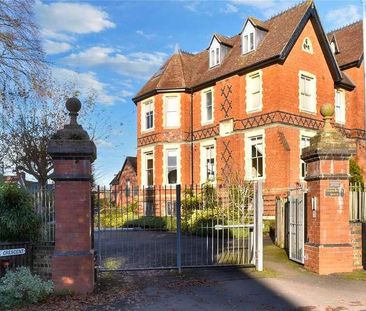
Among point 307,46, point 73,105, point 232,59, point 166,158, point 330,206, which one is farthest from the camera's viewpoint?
point 166,158

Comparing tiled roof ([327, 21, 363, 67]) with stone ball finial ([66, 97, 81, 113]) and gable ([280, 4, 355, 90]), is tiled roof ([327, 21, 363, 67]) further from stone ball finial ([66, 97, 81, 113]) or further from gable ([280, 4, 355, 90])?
stone ball finial ([66, 97, 81, 113])

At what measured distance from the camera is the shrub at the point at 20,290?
7341 mm

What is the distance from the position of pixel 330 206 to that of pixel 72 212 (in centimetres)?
537

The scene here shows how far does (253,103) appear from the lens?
75.3 feet

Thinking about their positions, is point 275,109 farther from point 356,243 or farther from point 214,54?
point 356,243

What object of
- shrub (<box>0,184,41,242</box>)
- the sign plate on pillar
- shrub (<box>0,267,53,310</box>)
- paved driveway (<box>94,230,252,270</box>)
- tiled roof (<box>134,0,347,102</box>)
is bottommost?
paved driveway (<box>94,230,252,270</box>)

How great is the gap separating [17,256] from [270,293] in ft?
15.2

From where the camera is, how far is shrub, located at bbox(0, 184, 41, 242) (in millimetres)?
8445

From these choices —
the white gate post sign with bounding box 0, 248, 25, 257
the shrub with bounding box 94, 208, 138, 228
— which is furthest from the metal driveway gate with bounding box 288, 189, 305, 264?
the white gate post sign with bounding box 0, 248, 25, 257

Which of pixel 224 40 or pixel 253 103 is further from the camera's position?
pixel 224 40

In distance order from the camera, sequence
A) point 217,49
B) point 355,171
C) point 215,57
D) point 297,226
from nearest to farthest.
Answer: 1. point 297,226
2. point 355,171
3. point 217,49
4. point 215,57

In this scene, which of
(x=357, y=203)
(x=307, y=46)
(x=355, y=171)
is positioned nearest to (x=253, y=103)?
(x=307, y=46)

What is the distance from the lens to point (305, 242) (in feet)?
34.1

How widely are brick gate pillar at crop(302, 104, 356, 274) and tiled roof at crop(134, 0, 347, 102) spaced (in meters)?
12.1
